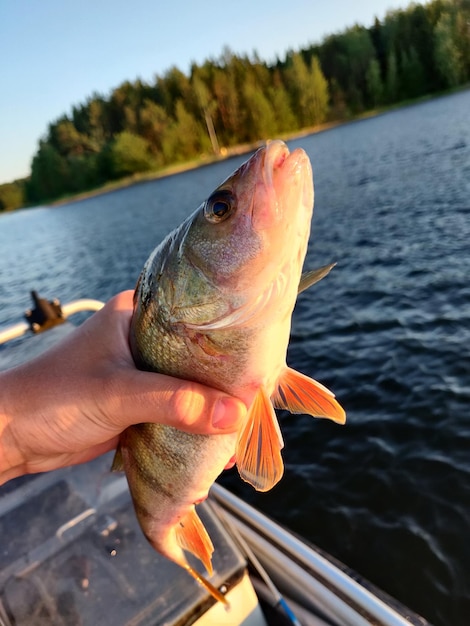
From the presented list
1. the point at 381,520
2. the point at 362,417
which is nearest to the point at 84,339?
the point at 381,520

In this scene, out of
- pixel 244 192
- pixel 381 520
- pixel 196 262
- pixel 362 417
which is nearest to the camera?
pixel 244 192

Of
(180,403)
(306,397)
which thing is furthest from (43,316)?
(306,397)

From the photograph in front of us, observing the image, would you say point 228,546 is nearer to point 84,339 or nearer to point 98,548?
point 98,548

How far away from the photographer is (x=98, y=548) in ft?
9.78

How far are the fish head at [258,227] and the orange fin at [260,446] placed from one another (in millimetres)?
481

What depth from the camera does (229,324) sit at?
1.83m

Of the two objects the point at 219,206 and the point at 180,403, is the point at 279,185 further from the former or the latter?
the point at 180,403

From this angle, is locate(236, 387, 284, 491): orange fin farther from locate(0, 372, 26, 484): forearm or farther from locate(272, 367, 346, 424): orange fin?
locate(0, 372, 26, 484): forearm

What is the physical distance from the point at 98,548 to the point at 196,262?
2168 millimetres

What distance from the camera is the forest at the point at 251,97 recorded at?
247 feet

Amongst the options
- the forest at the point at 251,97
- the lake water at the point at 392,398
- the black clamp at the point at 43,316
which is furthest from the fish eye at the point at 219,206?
the forest at the point at 251,97

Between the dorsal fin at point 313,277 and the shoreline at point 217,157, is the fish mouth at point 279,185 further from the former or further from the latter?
the shoreline at point 217,157

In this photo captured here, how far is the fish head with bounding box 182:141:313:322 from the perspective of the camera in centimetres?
170

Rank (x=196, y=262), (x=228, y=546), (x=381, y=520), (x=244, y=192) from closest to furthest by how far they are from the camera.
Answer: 1. (x=244, y=192)
2. (x=196, y=262)
3. (x=228, y=546)
4. (x=381, y=520)
